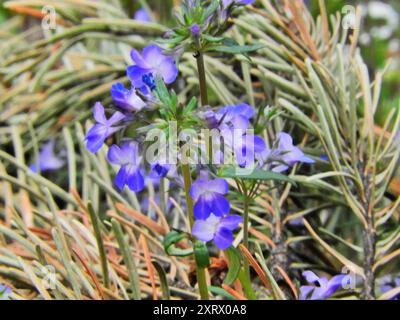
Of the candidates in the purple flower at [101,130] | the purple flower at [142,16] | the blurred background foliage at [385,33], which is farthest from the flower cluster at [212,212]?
the blurred background foliage at [385,33]

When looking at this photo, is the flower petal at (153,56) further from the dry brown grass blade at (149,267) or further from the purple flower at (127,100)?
the dry brown grass blade at (149,267)

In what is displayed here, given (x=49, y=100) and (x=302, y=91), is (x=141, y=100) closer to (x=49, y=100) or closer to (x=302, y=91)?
(x=302, y=91)

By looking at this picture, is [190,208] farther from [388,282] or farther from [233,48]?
[388,282]

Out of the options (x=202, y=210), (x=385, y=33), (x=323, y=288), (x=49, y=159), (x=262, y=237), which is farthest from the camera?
(x=385, y=33)

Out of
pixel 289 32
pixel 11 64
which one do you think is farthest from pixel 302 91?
pixel 11 64

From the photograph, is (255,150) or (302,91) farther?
(302,91)

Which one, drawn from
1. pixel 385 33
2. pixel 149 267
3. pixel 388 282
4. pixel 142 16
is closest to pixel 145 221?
pixel 149 267
